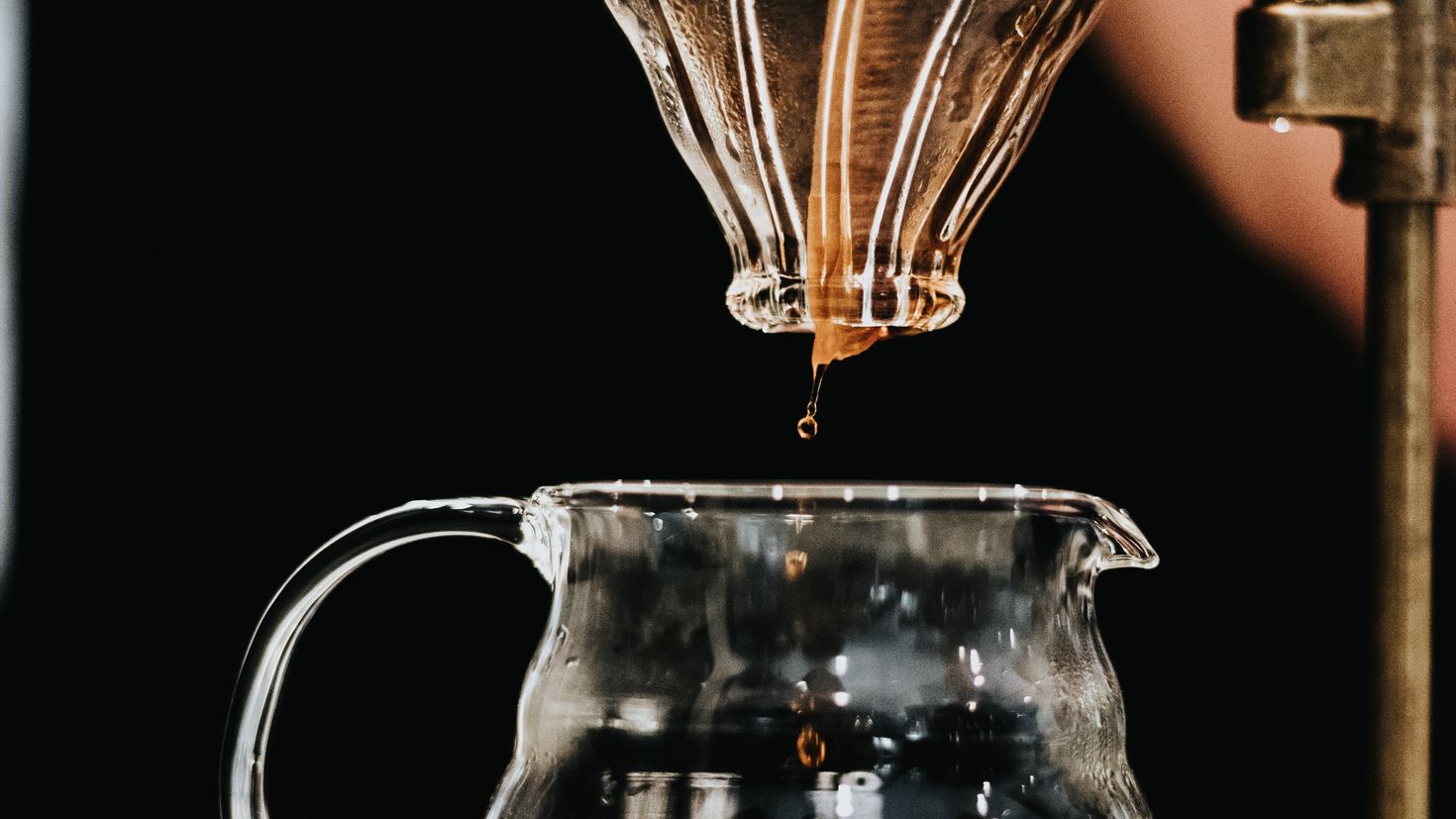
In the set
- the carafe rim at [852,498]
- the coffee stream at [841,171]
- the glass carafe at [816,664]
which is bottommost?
the glass carafe at [816,664]

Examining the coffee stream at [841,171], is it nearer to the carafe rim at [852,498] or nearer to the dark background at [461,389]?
the carafe rim at [852,498]

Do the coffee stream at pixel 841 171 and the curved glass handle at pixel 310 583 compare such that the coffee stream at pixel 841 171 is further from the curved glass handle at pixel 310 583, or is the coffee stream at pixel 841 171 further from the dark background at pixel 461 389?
the dark background at pixel 461 389

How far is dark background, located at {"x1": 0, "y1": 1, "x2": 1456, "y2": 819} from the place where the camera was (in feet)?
2.45

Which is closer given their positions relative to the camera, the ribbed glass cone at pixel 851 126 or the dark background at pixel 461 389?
the ribbed glass cone at pixel 851 126

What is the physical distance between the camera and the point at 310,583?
0.34m

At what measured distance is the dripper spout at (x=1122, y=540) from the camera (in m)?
0.33

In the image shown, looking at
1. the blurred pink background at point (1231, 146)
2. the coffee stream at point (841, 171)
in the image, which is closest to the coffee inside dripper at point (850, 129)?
the coffee stream at point (841, 171)

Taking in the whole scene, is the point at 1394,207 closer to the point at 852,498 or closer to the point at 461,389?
the point at 852,498

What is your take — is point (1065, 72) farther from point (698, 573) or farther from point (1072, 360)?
point (698, 573)

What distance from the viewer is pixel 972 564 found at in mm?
310

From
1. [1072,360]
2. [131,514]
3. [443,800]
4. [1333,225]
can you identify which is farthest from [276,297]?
[1333,225]

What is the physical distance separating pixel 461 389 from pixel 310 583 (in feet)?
1.46

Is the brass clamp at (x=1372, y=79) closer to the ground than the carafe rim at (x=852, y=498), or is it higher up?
higher up

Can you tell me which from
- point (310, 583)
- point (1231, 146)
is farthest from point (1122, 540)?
point (1231, 146)
